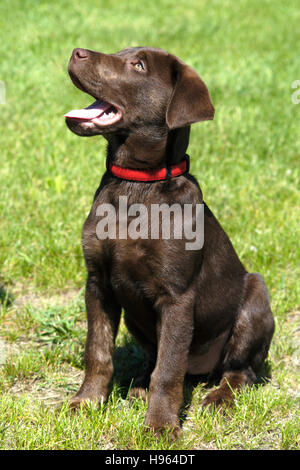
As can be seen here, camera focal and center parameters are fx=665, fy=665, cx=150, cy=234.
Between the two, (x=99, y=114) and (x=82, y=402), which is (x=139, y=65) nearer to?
(x=99, y=114)

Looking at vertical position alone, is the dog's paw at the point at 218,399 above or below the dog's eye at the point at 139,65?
below

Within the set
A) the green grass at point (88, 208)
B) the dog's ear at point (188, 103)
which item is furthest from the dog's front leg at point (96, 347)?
the dog's ear at point (188, 103)

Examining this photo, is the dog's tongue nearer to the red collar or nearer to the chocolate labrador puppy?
the chocolate labrador puppy

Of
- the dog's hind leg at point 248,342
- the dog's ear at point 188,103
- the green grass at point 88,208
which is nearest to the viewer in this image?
the dog's ear at point 188,103

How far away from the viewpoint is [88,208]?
535cm

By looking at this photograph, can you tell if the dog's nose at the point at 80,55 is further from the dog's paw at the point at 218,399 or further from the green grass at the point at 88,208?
the dog's paw at the point at 218,399

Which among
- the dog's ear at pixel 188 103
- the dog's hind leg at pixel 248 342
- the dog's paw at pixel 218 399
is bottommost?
the dog's paw at pixel 218 399

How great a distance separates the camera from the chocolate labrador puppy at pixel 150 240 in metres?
3.04

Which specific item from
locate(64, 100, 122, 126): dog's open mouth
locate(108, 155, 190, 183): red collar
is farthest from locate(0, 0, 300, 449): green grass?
locate(64, 100, 122, 126): dog's open mouth

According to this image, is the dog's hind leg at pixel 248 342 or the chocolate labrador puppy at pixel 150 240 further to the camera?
the dog's hind leg at pixel 248 342

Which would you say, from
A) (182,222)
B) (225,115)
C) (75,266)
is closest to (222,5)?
(225,115)

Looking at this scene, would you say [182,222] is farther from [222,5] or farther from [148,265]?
[222,5]

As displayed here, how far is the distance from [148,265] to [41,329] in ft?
4.21

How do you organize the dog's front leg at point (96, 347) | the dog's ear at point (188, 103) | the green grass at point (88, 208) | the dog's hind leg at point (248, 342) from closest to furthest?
the dog's ear at point (188, 103), the green grass at point (88, 208), the dog's front leg at point (96, 347), the dog's hind leg at point (248, 342)
